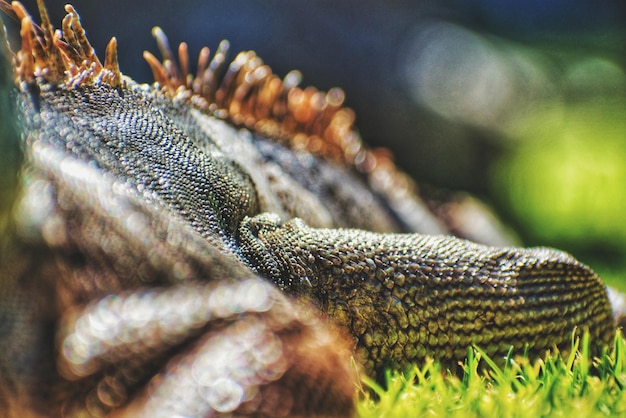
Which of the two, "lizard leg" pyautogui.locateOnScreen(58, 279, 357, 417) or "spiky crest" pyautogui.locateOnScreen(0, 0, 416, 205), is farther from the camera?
"spiky crest" pyautogui.locateOnScreen(0, 0, 416, 205)

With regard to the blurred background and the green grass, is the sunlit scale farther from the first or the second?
the blurred background

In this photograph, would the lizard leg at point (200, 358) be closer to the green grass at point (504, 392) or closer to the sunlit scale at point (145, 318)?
the sunlit scale at point (145, 318)

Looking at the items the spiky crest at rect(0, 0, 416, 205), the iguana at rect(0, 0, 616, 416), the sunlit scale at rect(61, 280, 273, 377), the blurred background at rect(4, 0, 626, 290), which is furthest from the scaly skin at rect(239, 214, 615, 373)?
the blurred background at rect(4, 0, 626, 290)

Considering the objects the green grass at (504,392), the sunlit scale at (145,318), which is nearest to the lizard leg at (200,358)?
the sunlit scale at (145,318)

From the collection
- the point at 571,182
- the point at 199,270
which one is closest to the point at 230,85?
the point at 199,270

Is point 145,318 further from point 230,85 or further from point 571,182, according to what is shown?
point 571,182

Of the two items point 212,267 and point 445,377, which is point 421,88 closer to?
point 445,377
